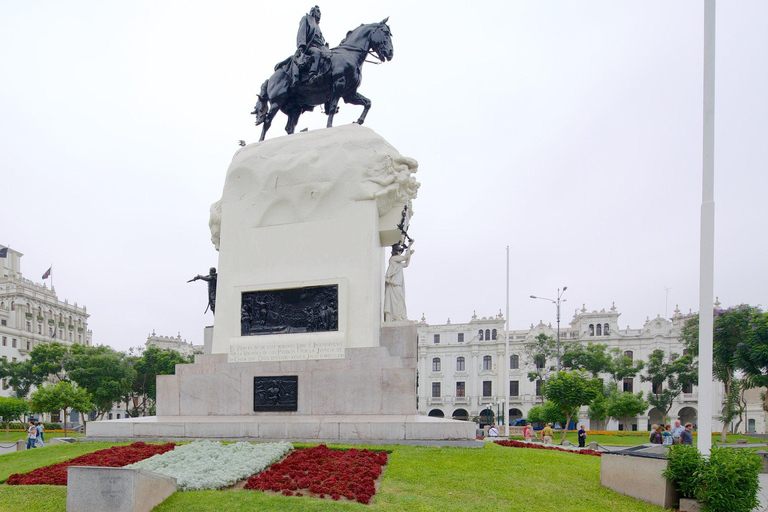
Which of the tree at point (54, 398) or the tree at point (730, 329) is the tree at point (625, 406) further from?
the tree at point (54, 398)

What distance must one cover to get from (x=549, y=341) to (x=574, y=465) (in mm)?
57904

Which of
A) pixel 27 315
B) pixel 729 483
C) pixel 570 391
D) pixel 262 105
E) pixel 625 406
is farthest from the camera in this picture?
pixel 27 315

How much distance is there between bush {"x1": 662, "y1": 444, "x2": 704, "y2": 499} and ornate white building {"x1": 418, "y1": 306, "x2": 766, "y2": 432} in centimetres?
6223

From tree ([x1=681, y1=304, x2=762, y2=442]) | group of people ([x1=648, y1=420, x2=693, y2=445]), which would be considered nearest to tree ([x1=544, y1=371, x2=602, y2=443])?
tree ([x1=681, y1=304, x2=762, y2=442])

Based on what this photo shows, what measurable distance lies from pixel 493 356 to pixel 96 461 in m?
65.6

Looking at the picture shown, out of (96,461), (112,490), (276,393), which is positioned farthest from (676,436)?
(96,461)

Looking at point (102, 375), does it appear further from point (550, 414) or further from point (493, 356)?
point (493, 356)

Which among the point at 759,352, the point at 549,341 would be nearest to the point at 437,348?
the point at 549,341

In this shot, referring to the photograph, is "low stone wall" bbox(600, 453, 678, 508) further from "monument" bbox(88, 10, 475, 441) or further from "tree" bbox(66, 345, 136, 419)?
"tree" bbox(66, 345, 136, 419)

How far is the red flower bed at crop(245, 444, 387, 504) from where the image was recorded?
9.19m

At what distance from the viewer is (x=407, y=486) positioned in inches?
379

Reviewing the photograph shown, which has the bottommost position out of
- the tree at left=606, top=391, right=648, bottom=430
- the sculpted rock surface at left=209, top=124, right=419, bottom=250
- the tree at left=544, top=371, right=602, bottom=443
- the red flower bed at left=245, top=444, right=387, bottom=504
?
the tree at left=606, top=391, right=648, bottom=430

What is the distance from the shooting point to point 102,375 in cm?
5278

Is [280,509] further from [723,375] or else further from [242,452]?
[723,375]
